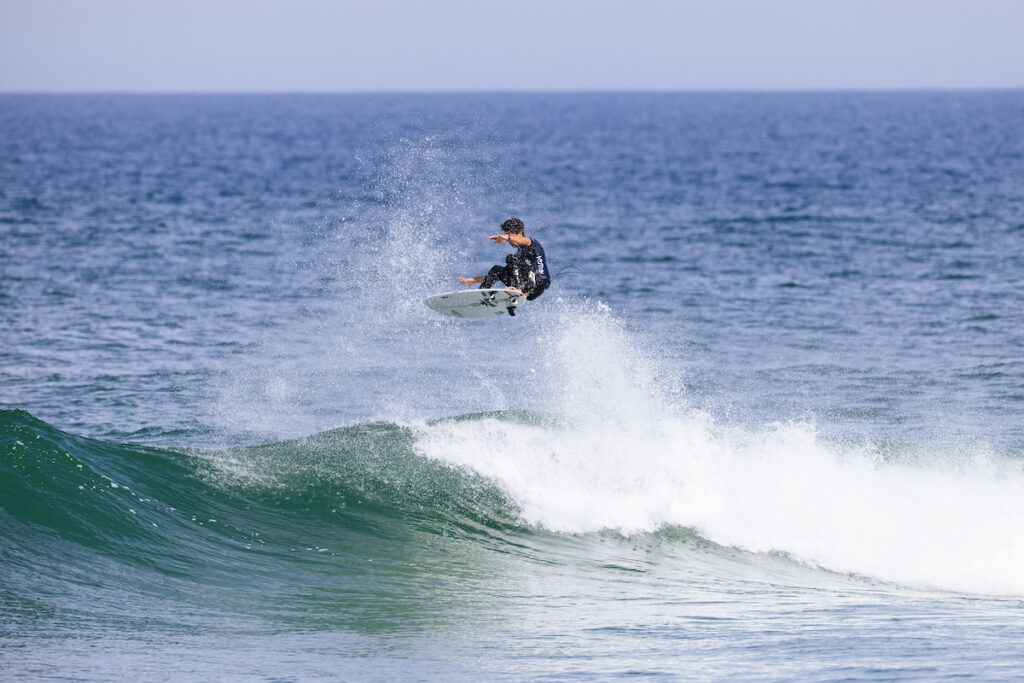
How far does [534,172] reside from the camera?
76.8 metres

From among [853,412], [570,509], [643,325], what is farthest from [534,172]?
[570,509]

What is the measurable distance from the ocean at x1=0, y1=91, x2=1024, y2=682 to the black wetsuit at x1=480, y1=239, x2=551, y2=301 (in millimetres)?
2769

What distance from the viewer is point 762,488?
1634 centimetres

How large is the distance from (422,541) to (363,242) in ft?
86.3

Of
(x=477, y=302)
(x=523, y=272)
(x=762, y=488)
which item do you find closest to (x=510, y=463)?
(x=477, y=302)

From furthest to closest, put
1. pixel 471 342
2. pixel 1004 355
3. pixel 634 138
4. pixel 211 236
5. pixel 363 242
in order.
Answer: pixel 634 138, pixel 211 236, pixel 363 242, pixel 471 342, pixel 1004 355

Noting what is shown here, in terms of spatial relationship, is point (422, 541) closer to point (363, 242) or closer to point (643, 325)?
point (643, 325)

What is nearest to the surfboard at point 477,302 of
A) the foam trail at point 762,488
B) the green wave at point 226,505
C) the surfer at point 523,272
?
the surfer at point 523,272

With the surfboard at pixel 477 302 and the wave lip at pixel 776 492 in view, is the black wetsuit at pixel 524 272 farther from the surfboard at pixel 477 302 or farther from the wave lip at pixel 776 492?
the wave lip at pixel 776 492

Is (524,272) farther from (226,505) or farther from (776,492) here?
(226,505)

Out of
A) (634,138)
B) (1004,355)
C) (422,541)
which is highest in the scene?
(634,138)

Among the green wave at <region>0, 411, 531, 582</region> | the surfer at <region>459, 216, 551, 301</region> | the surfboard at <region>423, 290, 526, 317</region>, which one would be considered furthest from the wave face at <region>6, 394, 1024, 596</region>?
the surfer at <region>459, 216, 551, 301</region>

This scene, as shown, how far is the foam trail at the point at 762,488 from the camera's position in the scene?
15047 mm

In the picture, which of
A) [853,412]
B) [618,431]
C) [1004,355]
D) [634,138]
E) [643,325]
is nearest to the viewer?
[618,431]
